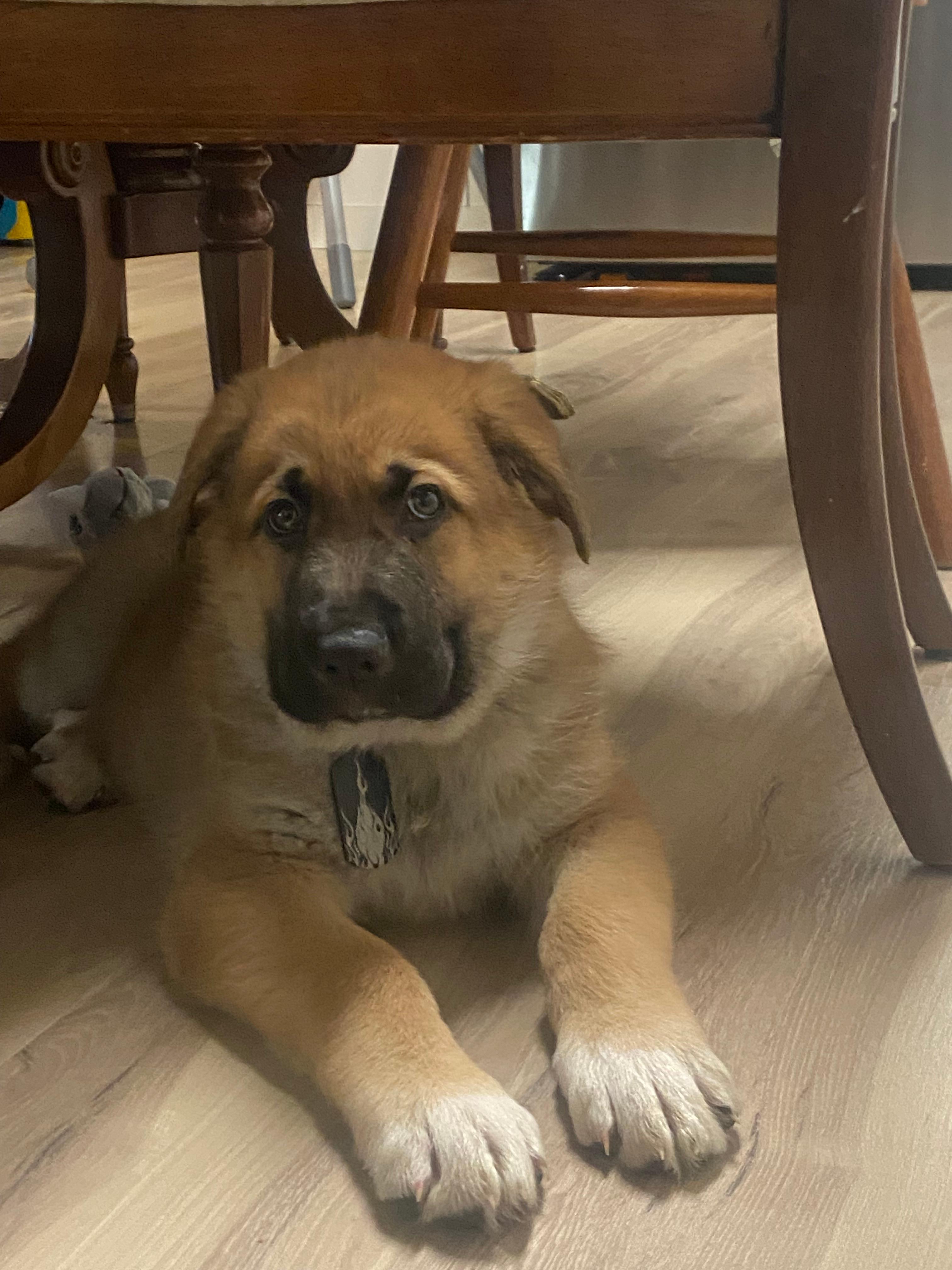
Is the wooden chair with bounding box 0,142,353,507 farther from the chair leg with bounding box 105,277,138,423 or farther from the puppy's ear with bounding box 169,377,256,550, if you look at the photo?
the puppy's ear with bounding box 169,377,256,550

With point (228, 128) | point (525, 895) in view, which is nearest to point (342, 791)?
point (525, 895)

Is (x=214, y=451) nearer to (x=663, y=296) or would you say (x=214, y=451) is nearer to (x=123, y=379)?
(x=663, y=296)

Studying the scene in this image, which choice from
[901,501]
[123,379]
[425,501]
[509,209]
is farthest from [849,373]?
[509,209]

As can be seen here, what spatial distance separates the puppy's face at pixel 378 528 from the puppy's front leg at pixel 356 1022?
19cm

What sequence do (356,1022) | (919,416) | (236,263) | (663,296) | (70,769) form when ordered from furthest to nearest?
(663,296)
(919,416)
(236,263)
(70,769)
(356,1022)

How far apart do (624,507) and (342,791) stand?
1622 mm

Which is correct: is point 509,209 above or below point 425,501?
below

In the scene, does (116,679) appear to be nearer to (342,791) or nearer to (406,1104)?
(342,791)

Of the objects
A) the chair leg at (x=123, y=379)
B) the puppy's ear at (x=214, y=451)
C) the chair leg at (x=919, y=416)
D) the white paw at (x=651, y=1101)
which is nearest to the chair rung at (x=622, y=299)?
the chair leg at (x=919, y=416)

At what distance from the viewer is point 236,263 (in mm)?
1999

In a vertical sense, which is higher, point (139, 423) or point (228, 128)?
point (228, 128)

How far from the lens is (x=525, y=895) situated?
141cm

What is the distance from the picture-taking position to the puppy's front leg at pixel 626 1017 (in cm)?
103

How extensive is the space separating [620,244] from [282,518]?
6.65 feet
